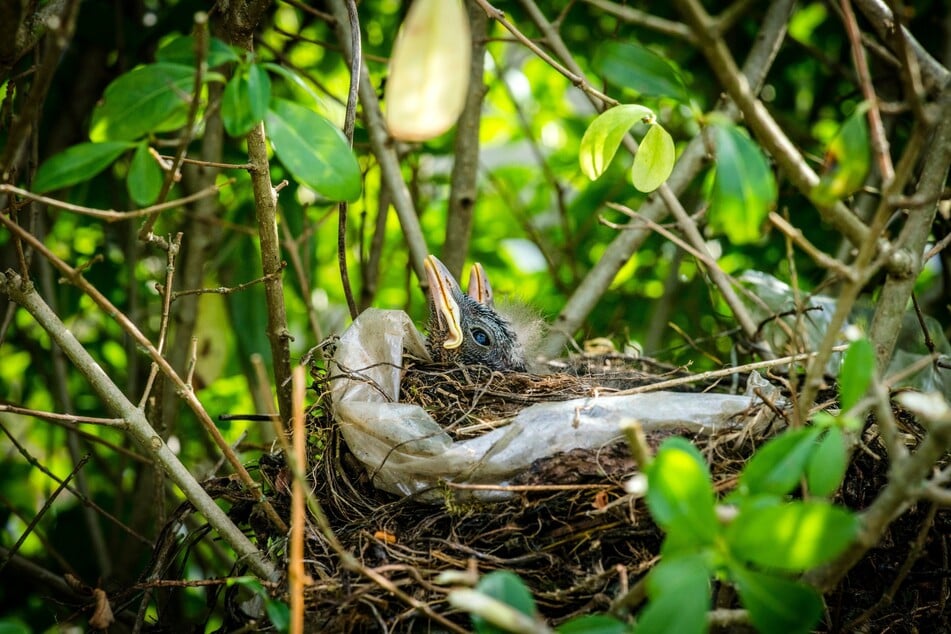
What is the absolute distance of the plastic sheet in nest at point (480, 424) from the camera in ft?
6.38

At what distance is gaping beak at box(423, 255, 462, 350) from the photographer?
2.63 m

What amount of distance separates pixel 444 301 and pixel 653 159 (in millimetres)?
1000

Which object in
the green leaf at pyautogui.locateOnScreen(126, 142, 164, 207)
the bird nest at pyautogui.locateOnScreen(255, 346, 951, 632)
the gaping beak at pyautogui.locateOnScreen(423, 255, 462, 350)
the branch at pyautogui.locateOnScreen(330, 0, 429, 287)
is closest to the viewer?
the green leaf at pyautogui.locateOnScreen(126, 142, 164, 207)

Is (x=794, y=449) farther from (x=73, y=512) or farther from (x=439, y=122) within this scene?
(x=73, y=512)

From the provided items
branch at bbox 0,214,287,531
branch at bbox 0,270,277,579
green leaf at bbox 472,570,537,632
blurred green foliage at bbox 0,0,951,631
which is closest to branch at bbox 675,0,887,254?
green leaf at bbox 472,570,537,632

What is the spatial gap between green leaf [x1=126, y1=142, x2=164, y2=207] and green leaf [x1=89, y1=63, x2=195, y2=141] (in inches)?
2.0

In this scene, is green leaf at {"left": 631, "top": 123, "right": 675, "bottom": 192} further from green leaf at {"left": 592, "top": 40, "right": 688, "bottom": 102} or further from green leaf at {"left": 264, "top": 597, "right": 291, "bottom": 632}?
green leaf at {"left": 264, "top": 597, "right": 291, "bottom": 632}

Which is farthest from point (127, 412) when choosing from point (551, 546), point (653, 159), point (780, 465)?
point (780, 465)

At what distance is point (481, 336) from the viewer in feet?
9.24

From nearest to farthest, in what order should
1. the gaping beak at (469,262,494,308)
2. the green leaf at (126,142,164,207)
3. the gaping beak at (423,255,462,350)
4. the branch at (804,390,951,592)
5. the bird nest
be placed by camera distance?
the branch at (804,390,951,592), the green leaf at (126,142,164,207), the bird nest, the gaping beak at (423,255,462,350), the gaping beak at (469,262,494,308)

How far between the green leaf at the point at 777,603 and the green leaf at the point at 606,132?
30.3 inches

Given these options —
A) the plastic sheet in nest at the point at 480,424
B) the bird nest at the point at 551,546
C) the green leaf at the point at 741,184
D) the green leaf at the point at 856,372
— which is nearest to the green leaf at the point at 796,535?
Result: the green leaf at the point at 856,372

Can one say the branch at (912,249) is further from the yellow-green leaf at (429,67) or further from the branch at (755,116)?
the yellow-green leaf at (429,67)

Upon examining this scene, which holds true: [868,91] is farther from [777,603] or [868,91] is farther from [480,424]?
[480,424]
